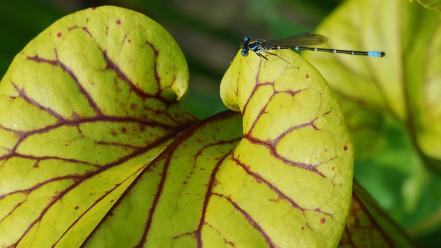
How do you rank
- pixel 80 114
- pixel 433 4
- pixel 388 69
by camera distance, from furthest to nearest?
1. pixel 388 69
2. pixel 80 114
3. pixel 433 4

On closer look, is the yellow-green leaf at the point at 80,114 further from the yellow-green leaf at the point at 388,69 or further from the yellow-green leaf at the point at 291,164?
the yellow-green leaf at the point at 388,69

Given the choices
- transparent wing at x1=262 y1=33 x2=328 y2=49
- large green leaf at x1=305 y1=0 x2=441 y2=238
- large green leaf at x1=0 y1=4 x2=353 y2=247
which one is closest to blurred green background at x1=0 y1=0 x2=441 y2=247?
large green leaf at x1=305 y1=0 x2=441 y2=238

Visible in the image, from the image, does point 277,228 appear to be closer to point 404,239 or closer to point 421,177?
point 404,239

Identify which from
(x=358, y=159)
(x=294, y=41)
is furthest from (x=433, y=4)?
(x=358, y=159)

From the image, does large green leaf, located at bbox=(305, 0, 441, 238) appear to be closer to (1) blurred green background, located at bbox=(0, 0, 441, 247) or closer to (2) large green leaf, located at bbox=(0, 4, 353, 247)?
Result: (1) blurred green background, located at bbox=(0, 0, 441, 247)

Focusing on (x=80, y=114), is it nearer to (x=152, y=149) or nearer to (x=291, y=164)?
(x=152, y=149)

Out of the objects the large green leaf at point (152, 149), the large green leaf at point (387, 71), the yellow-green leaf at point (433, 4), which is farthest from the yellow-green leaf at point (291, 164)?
the large green leaf at point (387, 71)

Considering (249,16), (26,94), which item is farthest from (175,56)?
(249,16)
